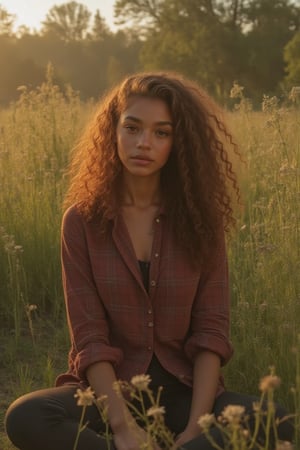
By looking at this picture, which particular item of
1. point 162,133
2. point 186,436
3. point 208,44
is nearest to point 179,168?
point 162,133

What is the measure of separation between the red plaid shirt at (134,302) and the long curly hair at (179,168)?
7cm

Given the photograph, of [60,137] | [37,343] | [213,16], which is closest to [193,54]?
[213,16]

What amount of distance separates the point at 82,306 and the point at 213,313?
1.52 ft

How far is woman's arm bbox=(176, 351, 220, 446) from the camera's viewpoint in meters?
2.42

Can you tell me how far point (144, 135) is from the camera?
2.54m

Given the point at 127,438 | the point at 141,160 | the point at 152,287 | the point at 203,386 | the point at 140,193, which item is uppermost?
the point at 141,160

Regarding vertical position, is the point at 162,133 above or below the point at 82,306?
above

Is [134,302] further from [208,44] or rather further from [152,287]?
[208,44]

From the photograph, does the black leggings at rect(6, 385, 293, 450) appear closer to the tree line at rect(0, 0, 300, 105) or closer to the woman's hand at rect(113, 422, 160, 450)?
the woman's hand at rect(113, 422, 160, 450)

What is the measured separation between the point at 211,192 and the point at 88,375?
0.79 meters

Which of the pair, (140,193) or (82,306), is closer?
(82,306)

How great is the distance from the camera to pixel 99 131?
9.22 ft

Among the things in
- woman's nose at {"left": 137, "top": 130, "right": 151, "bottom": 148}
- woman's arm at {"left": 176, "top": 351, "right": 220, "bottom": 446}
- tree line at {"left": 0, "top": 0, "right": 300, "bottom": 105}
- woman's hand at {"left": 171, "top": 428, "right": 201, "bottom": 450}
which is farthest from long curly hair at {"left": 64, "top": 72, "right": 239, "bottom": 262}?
tree line at {"left": 0, "top": 0, "right": 300, "bottom": 105}

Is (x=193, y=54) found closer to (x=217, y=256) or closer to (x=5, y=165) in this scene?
(x=5, y=165)
